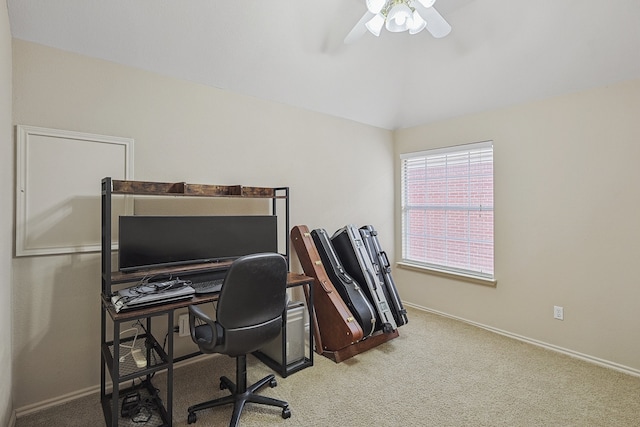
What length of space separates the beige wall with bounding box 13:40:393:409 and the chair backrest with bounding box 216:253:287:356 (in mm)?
1176

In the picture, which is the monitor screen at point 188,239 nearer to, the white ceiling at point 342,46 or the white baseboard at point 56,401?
the white baseboard at point 56,401

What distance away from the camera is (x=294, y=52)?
2869mm

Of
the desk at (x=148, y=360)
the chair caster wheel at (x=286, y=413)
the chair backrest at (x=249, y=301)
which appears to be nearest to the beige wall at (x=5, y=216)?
the desk at (x=148, y=360)

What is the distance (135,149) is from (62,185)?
53 cm

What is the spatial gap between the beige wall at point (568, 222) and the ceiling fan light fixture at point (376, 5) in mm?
2038

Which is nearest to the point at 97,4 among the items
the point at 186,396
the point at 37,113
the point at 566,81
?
the point at 37,113

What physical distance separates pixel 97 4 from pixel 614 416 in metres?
4.22

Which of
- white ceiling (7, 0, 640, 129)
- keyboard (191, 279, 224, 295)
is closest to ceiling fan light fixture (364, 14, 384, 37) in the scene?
white ceiling (7, 0, 640, 129)

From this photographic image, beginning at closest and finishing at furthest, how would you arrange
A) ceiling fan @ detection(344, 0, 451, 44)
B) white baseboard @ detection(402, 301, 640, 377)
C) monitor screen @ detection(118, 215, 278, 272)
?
1. ceiling fan @ detection(344, 0, 451, 44)
2. monitor screen @ detection(118, 215, 278, 272)
3. white baseboard @ detection(402, 301, 640, 377)

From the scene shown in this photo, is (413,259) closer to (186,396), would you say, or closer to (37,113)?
(186,396)

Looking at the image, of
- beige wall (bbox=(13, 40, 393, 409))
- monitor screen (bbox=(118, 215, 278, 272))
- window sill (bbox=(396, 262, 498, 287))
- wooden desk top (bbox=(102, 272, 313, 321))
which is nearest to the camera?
wooden desk top (bbox=(102, 272, 313, 321))

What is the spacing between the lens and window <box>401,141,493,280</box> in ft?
11.7

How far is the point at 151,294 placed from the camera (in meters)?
2.00

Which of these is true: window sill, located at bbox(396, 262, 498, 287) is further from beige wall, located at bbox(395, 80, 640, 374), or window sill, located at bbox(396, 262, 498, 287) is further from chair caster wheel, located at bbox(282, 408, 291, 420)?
chair caster wheel, located at bbox(282, 408, 291, 420)
